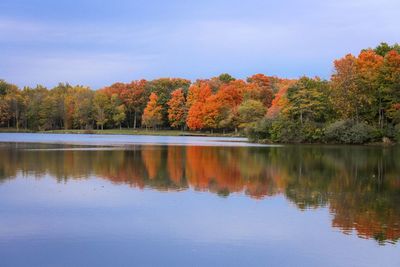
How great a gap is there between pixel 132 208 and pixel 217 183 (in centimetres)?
645

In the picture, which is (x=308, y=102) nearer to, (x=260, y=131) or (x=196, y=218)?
(x=260, y=131)

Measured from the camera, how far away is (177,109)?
93062 millimetres

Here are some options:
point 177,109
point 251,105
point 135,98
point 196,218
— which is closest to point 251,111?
point 251,105

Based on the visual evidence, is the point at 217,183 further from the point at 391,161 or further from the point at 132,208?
the point at 391,161

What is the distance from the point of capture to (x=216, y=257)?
32.0 feet

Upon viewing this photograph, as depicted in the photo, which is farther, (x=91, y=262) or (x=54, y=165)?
(x=54, y=165)

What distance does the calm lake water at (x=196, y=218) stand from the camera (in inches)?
389

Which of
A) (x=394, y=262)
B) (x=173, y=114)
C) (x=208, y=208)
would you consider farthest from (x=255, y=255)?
(x=173, y=114)

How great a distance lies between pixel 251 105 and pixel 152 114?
73.1 feet

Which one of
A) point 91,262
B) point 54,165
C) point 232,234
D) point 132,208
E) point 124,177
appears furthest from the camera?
point 54,165

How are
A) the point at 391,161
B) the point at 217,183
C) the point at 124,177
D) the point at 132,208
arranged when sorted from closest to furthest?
1. the point at 132,208
2. the point at 217,183
3. the point at 124,177
4. the point at 391,161

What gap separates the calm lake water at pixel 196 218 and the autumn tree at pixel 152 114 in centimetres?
6821

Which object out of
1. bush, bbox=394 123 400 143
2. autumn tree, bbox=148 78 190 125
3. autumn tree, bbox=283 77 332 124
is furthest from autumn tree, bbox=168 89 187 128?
bush, bbox=394 123 400 143

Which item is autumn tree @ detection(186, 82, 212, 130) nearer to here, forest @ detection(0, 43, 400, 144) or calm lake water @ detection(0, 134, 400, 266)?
forest @ detection(0, 43, 400, 144)
